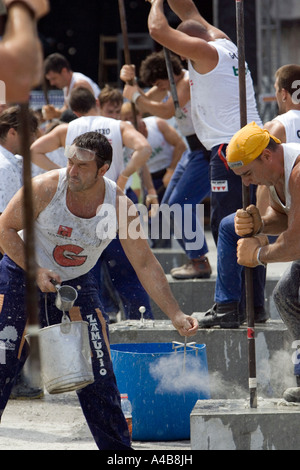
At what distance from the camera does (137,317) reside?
6.77m

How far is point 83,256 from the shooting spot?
14.8 feet

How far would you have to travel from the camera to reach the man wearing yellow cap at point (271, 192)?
166 inches

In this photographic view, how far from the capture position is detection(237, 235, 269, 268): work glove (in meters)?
4.40

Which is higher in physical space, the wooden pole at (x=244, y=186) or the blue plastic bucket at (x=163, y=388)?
the wooden pole at (x=244, y=186)

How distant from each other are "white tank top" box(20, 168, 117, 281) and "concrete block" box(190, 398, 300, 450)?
0.97 metres

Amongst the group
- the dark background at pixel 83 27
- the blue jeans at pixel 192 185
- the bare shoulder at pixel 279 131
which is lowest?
the blue jeans at pixel 192 185

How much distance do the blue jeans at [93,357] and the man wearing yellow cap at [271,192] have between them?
83 cm

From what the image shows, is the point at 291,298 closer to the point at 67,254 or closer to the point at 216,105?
the point at 67,254

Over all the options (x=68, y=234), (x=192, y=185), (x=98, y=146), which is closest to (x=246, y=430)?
(x=68, y=234)

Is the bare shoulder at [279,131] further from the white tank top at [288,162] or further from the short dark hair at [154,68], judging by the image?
the short dark hair at [154,68]

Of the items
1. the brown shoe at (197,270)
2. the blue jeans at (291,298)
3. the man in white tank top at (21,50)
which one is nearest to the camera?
the man in white tank top at (21,50)

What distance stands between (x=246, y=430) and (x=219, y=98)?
2567mm

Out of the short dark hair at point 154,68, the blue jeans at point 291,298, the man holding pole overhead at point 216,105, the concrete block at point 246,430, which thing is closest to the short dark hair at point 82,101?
the short dark hair at point 154,68
